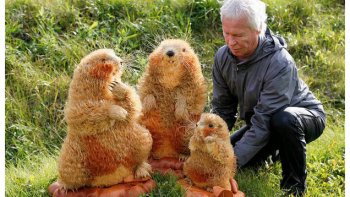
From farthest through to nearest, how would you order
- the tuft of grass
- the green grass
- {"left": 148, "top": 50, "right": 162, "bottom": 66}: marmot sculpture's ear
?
the green grass, the tuft of grass, {"left": 148, "top": 50, "right": 162, "bottom": 66}: marmot sculpture's ear

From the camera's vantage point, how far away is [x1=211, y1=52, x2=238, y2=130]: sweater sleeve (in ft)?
13.8

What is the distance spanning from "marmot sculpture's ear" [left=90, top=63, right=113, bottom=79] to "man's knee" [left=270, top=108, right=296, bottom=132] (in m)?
1.27

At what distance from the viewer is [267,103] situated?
12.5ft

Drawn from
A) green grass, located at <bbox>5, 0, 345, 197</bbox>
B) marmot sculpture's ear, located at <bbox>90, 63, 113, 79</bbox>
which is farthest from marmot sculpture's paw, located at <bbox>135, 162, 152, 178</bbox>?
green grass, located at <bbox>5, 0, 345, 197</bbox>

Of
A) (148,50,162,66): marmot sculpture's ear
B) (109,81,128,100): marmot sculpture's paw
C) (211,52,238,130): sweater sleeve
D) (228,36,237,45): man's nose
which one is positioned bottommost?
(211,52,238,130): sweater sleeve

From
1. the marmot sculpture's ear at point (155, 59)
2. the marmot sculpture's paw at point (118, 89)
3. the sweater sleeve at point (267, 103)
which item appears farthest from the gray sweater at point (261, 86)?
the marmot sculpture's paw at point (118, 89)

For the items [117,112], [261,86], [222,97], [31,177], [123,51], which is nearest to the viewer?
[117,112]

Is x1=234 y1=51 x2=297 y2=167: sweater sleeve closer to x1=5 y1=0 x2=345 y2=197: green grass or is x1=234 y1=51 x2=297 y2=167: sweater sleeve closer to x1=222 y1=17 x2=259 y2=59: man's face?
x1=222 y1=17 x2=259 y2=59: man's face

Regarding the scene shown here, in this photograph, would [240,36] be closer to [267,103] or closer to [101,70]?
[267,103]

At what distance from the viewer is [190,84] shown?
367cm

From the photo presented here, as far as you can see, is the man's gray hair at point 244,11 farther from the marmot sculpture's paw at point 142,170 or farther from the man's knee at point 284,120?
the marmot sculpture's paw at point 142,170

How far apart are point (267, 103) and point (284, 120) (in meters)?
0.18

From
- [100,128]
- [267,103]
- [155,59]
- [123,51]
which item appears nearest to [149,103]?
[155,59]

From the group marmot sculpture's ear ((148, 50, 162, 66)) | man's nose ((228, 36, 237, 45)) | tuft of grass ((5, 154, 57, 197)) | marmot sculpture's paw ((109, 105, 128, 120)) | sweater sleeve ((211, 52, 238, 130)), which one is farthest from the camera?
sweater sleeve ((211, 52, 238, 130))
